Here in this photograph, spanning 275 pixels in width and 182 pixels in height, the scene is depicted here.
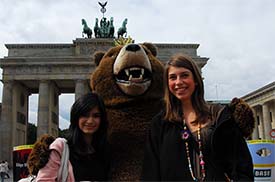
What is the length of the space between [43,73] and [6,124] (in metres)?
6.58

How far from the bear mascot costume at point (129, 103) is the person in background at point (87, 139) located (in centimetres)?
40

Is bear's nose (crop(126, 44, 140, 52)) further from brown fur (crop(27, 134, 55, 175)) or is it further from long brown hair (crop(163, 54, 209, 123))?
brown fur (crop(27, 134, 55, 175))

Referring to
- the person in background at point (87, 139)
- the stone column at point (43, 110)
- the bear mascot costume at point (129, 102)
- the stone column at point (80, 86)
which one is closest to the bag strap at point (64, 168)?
the person in background at point (87, 139)

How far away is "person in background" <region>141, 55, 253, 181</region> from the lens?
2.16 meters

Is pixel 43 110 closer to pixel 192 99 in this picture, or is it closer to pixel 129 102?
pixel 129 102

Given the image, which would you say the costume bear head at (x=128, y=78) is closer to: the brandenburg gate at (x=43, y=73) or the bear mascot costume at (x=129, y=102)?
the bear mascot costume at (x=129, y=102)

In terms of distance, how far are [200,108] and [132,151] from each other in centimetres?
127

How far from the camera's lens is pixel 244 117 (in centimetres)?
221

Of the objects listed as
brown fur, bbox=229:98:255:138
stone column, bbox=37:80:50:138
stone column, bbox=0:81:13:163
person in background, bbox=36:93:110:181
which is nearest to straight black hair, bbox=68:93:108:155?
person in background, bbox=36:93:110:181

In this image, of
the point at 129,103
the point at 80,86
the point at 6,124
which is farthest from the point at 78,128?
the point at 6,124

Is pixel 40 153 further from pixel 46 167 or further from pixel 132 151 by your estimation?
pixel 132 151

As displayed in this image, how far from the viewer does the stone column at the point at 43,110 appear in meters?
37.3

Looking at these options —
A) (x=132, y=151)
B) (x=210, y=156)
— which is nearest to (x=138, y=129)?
(x=132, y=151)

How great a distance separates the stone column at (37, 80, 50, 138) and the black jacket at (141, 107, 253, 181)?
119 ft
